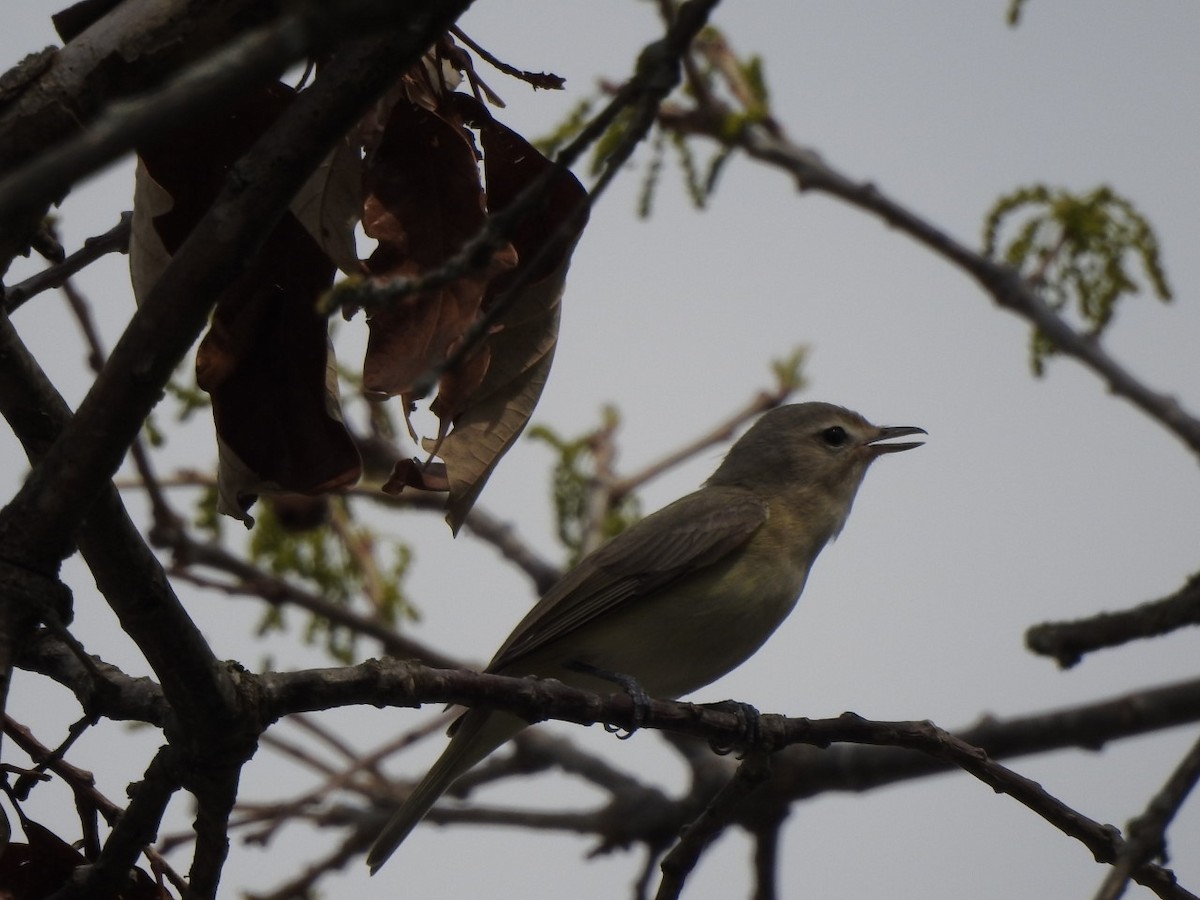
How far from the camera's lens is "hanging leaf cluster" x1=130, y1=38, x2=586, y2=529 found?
8.88 ft

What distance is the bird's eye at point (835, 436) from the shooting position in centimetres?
724

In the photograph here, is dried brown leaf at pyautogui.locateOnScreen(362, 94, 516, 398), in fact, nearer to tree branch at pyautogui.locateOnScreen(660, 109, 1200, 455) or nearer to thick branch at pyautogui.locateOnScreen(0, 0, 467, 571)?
thick branch at pyautogui.locateOnScreen(0, 0, 467, 571)

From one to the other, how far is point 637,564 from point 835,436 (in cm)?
181

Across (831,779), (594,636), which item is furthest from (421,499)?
(831,779)

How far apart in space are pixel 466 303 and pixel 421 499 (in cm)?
Answer: 398

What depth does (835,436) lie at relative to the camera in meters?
7.27

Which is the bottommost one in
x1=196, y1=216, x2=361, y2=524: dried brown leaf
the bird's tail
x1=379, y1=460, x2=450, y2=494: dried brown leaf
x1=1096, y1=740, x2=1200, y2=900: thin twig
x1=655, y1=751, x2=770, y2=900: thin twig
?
x1=1096, y1=740, x2=1200, y2=900: thin twig

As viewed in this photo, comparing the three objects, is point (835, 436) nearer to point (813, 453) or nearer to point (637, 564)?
point (813, 453)

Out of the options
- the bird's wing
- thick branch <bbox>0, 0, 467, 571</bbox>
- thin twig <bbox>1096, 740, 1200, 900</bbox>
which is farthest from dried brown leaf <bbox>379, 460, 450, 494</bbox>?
the bird's wing

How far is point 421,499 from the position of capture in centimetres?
661

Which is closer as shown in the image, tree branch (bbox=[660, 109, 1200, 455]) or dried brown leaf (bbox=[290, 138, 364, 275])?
dried brown leaf (bbox=[290, 138, 364, 275])

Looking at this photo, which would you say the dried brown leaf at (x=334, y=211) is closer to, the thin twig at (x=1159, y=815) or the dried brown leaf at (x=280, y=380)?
the dried brown leaf at (x=280, y=380)

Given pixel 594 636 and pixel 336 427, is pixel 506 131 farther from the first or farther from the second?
pixel 594 636

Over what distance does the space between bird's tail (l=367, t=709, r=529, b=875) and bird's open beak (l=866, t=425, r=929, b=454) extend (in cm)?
265
